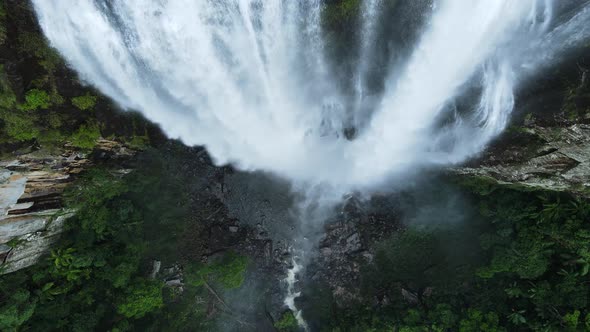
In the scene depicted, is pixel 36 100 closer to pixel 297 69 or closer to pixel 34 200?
pixel 34 200

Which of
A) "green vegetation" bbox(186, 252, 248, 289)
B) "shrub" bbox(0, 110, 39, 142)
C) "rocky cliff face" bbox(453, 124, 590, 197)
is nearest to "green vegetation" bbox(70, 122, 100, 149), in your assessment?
"shrub" bbox(0, 110, 39, 142)

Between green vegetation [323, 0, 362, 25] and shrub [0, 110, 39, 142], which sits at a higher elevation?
green vegetation [323, 0, 362, 25]

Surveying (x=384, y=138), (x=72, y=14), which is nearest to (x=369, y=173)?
(x=384, y=138)

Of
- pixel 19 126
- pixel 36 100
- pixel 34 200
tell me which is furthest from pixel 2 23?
pixel 34 200

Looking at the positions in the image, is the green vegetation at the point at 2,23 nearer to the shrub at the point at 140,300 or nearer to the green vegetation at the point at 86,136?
the green vegetation at the point at 86,136

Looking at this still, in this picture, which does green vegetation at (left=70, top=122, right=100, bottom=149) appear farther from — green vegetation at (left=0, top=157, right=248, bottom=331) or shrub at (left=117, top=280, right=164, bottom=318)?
shrub at (left=117, top=280, right=164, bottom=318)

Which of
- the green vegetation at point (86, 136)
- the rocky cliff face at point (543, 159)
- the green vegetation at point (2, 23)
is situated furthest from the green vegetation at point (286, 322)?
the green vegetation at point (2, 23)
